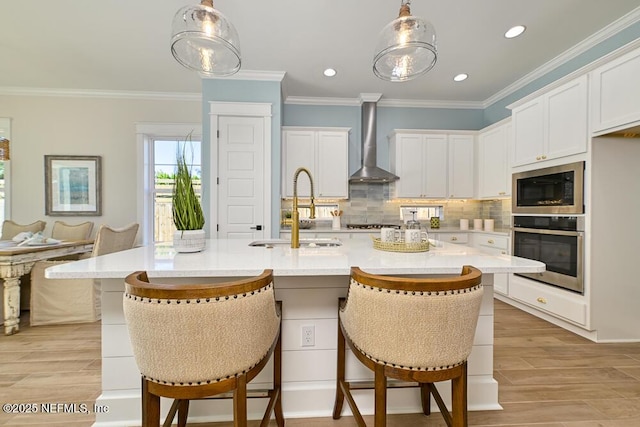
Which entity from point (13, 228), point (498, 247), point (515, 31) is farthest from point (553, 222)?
point (13, 228)

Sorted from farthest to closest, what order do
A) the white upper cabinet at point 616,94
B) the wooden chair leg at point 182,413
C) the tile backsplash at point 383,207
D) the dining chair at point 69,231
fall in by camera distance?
the tile backsplash at point 383,207 < the dining chair at point 69,231 < the white upper cabinet at point 616,94 < the wooden chair leg at point 182,413

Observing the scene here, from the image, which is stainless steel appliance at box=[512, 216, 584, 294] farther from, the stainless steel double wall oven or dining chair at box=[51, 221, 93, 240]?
dining chair at box=[51, 221, 93, 240]

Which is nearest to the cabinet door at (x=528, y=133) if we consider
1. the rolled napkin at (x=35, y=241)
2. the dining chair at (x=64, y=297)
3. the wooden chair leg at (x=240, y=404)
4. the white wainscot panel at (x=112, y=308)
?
the wooden chair leg at (x=240, y=404)

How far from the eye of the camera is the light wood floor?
154cm

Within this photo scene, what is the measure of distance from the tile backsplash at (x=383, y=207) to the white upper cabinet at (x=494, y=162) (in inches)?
15.6

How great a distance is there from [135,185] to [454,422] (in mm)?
4780

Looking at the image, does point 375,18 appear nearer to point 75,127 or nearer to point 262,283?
point 262,283

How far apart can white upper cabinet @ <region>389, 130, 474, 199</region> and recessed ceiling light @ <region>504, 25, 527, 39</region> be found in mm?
1570

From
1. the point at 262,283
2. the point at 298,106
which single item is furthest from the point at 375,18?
the point at 262,283

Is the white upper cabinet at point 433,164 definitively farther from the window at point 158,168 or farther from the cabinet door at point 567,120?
the window at point 158,168

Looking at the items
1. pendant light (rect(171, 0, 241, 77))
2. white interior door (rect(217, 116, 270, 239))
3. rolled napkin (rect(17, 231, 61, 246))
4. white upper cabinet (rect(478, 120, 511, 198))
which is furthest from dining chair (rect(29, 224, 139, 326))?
white upper cabinet (rect(478, 120, 511, 198))

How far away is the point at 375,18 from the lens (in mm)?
2564

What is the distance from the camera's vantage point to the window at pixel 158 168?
4238 millimetres

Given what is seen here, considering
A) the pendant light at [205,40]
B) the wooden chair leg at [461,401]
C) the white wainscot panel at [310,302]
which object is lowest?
the wooden chair leg at [461,401]
